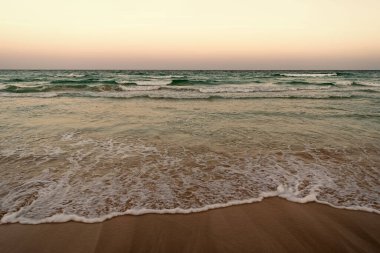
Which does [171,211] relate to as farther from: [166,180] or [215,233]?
[166,180]

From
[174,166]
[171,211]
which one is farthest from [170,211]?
[174,166]

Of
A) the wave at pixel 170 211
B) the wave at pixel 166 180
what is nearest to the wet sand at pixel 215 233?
the wave at pixel 170 211

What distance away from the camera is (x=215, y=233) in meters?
2.96

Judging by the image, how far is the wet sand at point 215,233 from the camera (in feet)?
8.95

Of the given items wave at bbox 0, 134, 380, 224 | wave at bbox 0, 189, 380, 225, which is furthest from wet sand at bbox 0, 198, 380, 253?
wave at bbox 0, 134, 380, 224

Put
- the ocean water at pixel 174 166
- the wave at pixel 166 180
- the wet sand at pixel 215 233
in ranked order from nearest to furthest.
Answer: the wet sand at pixel 215 233, the wave at pixel 166 180, the ocean water at pixel 174 166

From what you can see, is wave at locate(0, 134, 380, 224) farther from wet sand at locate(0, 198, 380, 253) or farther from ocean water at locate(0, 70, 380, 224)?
wet sand at locate(0, 198, 380, 253)

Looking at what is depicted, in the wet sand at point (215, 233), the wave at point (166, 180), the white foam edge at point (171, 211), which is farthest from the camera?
the wave at point (166, 180)

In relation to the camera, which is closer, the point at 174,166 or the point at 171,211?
the point at 171,211

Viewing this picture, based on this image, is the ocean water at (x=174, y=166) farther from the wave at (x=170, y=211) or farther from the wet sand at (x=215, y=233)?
the wet sand at (x=215, y=233)

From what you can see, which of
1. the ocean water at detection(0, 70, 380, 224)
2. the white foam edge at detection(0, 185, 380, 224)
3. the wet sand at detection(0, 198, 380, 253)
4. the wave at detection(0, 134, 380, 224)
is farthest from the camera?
the ocean water at detection(0, 70, 380, 224)

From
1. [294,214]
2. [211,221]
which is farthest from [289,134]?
[211,221]

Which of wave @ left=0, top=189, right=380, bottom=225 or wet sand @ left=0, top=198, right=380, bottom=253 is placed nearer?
wet sand @ left=0, top=198, right=380, bottom=253

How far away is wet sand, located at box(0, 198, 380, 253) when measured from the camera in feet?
8.95
